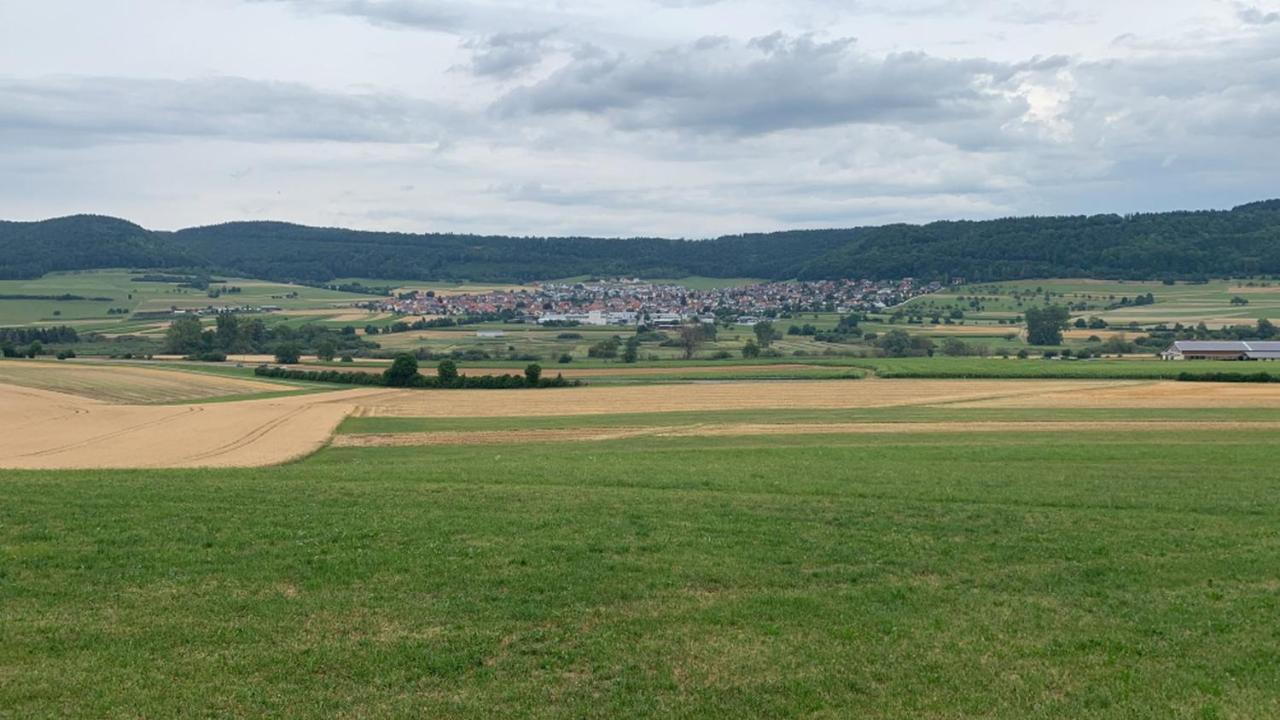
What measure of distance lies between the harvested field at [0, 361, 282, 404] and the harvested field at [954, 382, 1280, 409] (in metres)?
47.6

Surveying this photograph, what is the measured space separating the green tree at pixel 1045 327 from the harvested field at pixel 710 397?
40.3 m

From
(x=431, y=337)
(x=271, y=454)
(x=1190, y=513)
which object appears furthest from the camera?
(x=431, y=337)

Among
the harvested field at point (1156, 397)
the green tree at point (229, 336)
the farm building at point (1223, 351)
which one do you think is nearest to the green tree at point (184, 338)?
the green tree at point (229, 336)

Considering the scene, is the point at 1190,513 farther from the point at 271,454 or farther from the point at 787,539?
the point at 271,454

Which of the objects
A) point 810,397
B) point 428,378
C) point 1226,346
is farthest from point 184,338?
point 1226,346

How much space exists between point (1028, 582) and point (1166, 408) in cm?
4438

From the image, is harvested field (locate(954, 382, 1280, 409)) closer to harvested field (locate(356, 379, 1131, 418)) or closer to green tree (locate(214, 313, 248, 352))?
harvested field (locate(356, 379, 1131, 418))

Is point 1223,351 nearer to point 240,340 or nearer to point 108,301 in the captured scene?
point 240,340

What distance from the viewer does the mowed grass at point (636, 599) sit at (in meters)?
11.6

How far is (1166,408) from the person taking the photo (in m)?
54.8

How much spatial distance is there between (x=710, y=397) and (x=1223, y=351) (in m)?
58.9

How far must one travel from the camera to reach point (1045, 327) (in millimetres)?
114500

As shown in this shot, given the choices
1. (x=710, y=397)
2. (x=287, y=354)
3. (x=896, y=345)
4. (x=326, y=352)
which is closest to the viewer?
(x=710, y=397)

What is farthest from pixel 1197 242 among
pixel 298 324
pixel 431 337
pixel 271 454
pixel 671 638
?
pixel 671 638
